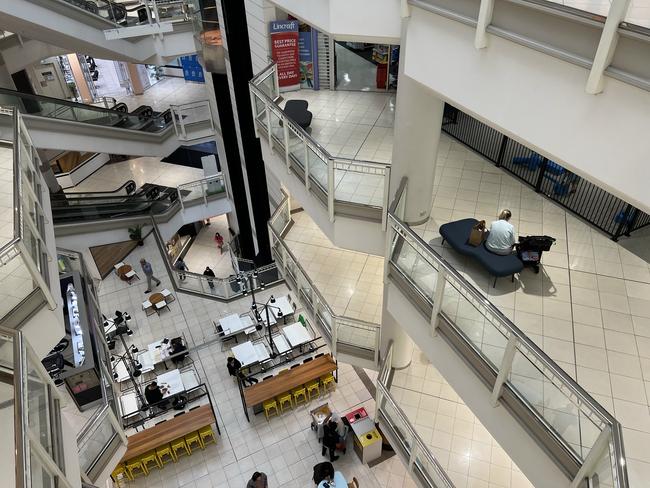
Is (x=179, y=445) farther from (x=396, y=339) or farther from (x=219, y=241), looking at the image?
(x=219, y=241)

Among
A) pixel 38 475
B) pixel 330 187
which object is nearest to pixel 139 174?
pixel 330 187

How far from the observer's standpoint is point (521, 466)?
492 centimetres

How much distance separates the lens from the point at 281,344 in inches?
504

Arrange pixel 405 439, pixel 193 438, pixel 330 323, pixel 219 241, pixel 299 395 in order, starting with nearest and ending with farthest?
pixel 405 439 → pixel 330 323 → pixel 193 438 → pixel 299 395 → pixel 219 241

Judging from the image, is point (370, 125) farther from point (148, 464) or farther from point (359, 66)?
point (148, 464)

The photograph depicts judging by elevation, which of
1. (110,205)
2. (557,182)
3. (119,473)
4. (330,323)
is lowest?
(119,473)

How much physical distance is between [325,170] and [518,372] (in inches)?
161

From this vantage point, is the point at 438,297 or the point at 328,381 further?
the point at 328,381

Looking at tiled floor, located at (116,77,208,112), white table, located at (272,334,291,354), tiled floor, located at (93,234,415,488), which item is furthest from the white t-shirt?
tiled floor, located at (116,77,208,112)

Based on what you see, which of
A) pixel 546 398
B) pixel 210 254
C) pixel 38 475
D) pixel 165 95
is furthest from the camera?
pixel 165 95

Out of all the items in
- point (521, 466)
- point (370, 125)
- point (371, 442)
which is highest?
point (370, 125)

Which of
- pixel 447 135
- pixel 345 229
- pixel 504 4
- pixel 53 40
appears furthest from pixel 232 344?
pixel 504 4

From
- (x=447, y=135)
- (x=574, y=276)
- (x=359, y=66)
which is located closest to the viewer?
(x=574, y=276)

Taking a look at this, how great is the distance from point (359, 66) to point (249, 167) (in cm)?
A: 431
